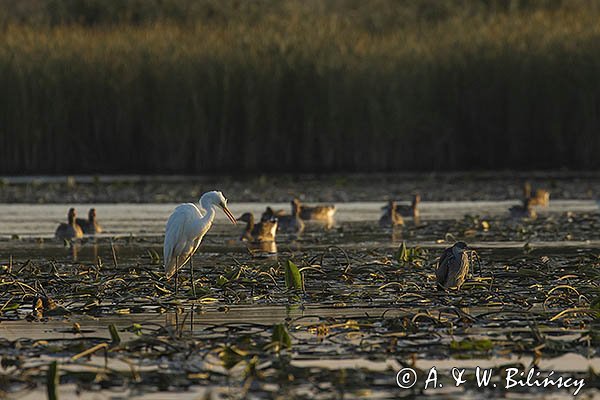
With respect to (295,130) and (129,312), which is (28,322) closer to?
(129,312)

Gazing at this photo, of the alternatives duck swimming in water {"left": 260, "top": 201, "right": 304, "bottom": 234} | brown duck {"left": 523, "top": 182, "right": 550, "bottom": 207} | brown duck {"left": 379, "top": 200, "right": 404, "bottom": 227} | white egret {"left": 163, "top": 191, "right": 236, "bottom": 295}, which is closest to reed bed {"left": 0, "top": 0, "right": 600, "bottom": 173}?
brown duck {"left": 523, "top": 182, "right": 550, "bottom": 207}

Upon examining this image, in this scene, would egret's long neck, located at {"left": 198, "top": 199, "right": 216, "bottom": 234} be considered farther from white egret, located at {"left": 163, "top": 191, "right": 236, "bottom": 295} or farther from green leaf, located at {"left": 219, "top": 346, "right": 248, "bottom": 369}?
green leaf, located at {"left": 219, "top": 346, "right": 248, "bottom": 369}

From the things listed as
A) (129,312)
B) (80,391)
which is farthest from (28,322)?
(80,391)

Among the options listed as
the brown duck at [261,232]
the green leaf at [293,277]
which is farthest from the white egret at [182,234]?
the brown duck at [261,232]

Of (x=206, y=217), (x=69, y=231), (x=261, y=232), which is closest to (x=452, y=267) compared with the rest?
(x=206, y=217)

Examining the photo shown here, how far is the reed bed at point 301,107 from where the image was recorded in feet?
76.1

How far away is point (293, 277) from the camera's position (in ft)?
33.5

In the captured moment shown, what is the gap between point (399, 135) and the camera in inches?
914

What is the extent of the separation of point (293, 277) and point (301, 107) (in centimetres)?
1359

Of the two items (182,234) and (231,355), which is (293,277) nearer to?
(182,234)

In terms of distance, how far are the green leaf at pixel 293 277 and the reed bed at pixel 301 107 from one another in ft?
42.1

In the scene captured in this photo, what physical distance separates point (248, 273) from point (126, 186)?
1035 centimetres

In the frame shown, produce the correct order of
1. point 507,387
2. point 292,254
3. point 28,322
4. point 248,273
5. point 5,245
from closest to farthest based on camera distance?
point 507,387 < point 28,322 < point 248,273 < point 292,254 < point 5,245

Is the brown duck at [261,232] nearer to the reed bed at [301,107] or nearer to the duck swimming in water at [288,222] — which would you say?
the duck swimming in water at [288,222]
